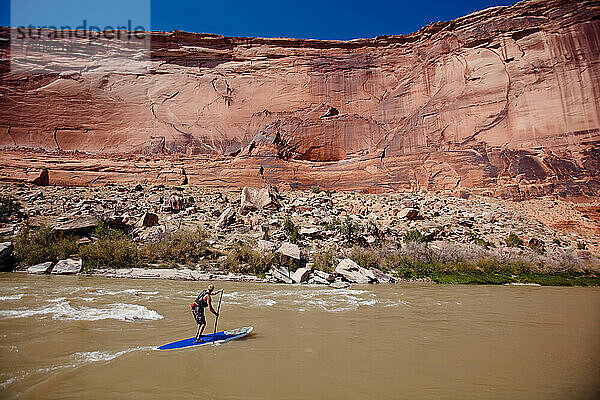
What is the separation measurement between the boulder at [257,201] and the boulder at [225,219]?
787 mm

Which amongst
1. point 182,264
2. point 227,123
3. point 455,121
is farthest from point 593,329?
point 227,123

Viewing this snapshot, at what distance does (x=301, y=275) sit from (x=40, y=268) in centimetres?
937

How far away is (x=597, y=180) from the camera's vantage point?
17641mm

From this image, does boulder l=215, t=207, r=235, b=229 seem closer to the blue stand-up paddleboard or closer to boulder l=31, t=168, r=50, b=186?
the blue stand-up paddleboard

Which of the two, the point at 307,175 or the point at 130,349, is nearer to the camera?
the point at 130,349

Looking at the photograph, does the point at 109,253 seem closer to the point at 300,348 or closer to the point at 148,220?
the point at 148,220

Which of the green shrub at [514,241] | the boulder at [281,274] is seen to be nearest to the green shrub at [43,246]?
the boulder at [281,274]

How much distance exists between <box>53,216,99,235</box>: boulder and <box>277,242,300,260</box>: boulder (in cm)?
825

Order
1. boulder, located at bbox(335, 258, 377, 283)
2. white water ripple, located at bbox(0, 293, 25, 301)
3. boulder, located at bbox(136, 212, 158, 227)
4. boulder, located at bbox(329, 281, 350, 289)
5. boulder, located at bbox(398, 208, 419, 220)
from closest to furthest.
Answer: white water ripple, located at bbox(0, 293, 25, 301), boulder, located at bbox(329, 281, 350, 289), boulder, located at bbox(335, 258, 377, 283), boulder, located at bbox(136, 212, 158, 227), boulder, located at bbox(398, 208, 419, 220)

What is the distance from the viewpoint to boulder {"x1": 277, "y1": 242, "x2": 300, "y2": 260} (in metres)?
13.2

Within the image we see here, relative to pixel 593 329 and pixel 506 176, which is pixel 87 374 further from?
pixel 506 176

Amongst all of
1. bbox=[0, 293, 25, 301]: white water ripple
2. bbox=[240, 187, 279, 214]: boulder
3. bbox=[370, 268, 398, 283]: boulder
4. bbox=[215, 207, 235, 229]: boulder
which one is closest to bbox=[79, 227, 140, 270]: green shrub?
bbox=[215, 207, 235, 229]: boulder

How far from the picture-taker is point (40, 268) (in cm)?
1194

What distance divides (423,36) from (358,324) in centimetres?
2632
